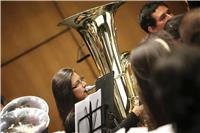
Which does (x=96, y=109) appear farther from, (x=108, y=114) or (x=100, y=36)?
(x=100, y=36)

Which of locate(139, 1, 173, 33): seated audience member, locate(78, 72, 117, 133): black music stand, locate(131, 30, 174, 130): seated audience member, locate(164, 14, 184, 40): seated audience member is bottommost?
locate(78, 72, 117, 133): black music stand

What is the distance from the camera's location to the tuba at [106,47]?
100 inches

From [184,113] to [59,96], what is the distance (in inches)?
81.7

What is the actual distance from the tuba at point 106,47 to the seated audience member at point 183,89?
165cm

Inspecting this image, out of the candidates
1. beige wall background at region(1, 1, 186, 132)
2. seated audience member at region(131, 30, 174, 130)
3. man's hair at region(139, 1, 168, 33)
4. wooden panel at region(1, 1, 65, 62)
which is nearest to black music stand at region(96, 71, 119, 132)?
seated audience member at region(131, 30, 174, 130)

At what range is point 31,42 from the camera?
4.47 m

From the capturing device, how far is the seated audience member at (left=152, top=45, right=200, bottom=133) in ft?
2.77

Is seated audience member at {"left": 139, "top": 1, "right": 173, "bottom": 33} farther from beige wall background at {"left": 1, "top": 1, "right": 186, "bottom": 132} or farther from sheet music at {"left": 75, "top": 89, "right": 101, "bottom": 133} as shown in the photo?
beige wall background at {"left": 1, "top": 1, "right": 186, "bottom": 132}

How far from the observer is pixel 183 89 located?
0.85 metres

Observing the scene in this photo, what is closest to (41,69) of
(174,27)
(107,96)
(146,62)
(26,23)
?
(26,23)

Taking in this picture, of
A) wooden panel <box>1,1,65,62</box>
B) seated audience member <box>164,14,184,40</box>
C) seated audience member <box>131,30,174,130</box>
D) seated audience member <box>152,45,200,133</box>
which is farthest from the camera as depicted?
wooden panel <box>1,1,65,62</box>

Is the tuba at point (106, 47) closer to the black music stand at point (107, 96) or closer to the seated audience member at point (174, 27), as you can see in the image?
the black music stand at point (107, 96)

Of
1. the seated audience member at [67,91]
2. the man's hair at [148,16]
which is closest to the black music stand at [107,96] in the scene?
the seated audience member at [67,91]

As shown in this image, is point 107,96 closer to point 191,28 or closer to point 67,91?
point 191,28
